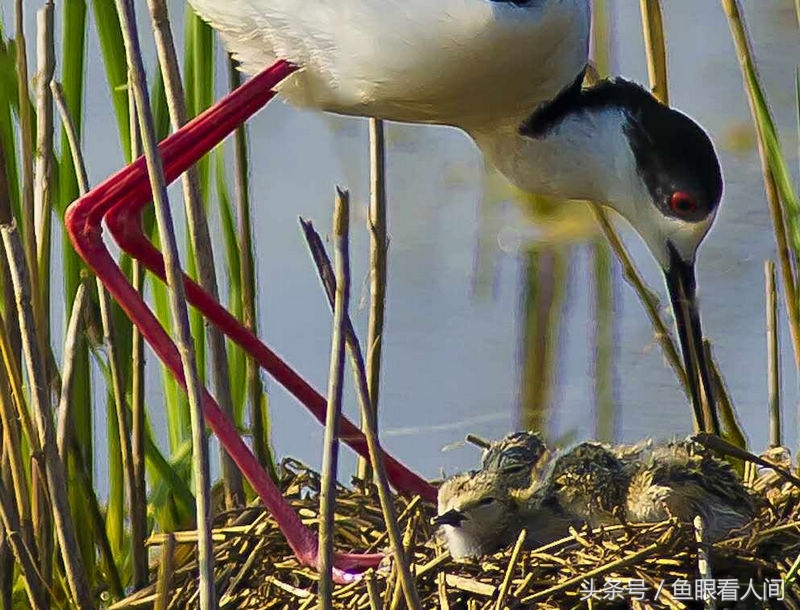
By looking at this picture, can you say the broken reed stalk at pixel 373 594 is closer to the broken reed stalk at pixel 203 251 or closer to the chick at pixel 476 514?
the chick at pixel 476 514

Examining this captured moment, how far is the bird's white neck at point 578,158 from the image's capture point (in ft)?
10.5

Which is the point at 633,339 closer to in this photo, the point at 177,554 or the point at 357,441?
the point at 357,441

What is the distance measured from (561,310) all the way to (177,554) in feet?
5.55

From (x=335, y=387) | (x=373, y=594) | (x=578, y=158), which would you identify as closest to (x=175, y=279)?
(x=335, y=387)

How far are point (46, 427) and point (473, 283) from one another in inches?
78.0

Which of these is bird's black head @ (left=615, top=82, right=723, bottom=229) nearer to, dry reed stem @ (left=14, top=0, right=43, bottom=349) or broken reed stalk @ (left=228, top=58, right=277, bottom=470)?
broken reed stalk @ (left=228, top=58, right=277, bottom=470)

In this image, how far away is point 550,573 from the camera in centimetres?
264

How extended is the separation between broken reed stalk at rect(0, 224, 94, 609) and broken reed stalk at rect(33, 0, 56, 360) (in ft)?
0.35

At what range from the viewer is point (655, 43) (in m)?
3.28

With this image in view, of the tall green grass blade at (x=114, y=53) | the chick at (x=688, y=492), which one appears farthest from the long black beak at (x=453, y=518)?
the tall green grass blade at (x=114, y=53)

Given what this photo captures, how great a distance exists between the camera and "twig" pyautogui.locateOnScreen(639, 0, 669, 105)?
3248 mm

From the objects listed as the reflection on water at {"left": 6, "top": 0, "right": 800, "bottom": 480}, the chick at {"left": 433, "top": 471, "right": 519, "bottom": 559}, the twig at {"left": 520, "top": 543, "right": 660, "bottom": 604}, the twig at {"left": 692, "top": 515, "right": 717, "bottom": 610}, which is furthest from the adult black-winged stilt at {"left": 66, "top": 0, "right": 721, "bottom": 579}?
the reflection on water at {"left": 6, "top": 0, "right": 800, "bottom": 480}

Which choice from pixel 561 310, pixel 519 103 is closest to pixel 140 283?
pixel 519 103

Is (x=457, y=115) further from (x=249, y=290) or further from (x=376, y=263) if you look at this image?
(x=249, y=290)
